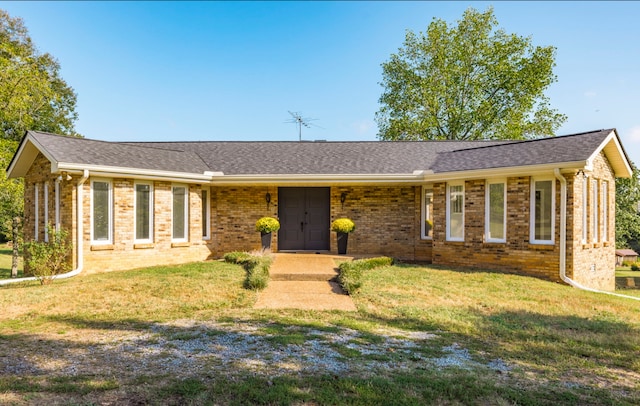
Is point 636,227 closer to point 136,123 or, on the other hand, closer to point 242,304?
point 242,304

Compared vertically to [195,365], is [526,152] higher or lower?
higher

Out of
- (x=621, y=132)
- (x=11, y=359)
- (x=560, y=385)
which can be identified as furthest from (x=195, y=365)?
(x=621, y=132)

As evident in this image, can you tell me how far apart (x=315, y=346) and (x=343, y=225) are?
25.9 feet

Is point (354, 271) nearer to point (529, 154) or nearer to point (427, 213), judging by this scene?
point (427, 213)

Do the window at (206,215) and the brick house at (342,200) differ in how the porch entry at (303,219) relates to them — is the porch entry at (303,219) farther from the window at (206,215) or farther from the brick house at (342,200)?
the window at (206,215)

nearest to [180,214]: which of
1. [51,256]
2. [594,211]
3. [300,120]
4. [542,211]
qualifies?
[51,256]

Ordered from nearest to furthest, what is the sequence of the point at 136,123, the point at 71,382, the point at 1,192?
the point at 71,382 → the point at 1,192 → the point at 136,123

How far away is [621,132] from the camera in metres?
11.0

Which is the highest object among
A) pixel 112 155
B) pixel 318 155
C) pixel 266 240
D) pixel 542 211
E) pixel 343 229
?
pixel 318 155

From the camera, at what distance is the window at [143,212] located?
11.0m

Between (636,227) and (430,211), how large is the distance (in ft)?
53.5

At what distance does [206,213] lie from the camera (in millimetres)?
13227

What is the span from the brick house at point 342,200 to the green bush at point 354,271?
223cm

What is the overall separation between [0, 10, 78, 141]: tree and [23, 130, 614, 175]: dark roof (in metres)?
5.09
